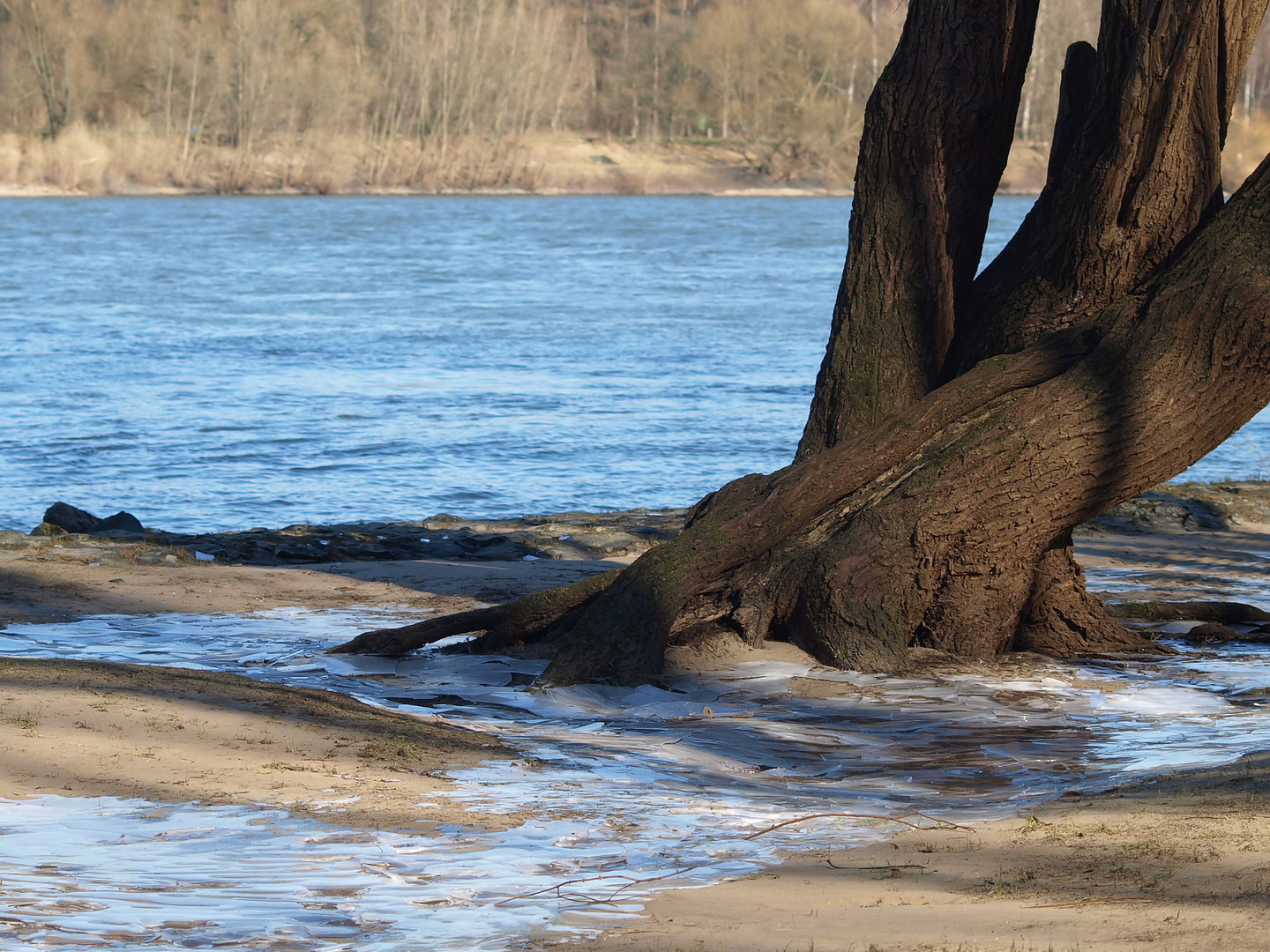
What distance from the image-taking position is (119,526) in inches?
487

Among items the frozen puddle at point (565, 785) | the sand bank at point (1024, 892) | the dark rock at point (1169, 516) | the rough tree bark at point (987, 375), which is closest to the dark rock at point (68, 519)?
the frozen puddle at point (565, 785)

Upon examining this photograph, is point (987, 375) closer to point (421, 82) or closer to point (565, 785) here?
point (565, 785)

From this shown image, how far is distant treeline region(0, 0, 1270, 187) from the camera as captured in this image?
266ft

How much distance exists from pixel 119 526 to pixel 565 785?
7987 millimetres

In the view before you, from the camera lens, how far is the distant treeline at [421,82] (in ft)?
266

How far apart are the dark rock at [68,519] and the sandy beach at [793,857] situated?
6.19 m

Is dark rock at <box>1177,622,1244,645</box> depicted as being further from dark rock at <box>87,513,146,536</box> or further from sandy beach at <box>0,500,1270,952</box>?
dark rock at <box>87,513,146,536</box>

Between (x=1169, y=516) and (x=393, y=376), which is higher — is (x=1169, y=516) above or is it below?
above

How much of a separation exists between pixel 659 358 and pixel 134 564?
53.2 ft

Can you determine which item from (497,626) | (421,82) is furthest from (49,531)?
(421,82)

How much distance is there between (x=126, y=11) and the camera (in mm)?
88000

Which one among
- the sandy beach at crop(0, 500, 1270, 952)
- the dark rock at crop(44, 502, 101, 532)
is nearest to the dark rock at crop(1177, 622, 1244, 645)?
the sandy beach at crop(0, 500, 1270, 952)

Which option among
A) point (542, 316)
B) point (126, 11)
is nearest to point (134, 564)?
point (542, 316)

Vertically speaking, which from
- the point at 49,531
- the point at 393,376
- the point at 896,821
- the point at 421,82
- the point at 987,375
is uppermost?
the point at 421,82
